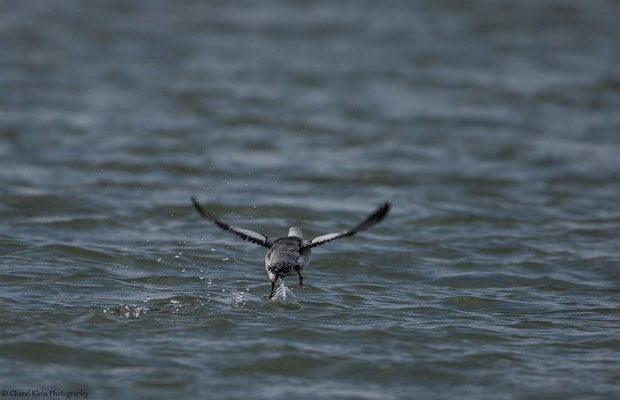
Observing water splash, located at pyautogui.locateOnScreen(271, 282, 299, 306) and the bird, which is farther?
water splash, located at pyautogui.locateOnScreen(271, 282, 299, 306)

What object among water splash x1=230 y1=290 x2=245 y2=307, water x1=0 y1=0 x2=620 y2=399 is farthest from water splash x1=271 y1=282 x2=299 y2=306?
water splash x1=230 y1=290 x2=245 y2=307

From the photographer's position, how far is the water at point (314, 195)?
956 centimetres

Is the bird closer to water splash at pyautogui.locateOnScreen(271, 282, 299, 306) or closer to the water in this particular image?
the water

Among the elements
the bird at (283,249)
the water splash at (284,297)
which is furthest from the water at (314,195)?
the bird at (283,249)

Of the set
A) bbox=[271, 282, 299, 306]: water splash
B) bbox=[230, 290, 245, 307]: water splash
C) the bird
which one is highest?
the bird

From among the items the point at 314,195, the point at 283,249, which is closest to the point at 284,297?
the point at 283,249

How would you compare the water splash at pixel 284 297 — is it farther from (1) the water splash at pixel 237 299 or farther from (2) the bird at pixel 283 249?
(2) the bird at pixel 283 249

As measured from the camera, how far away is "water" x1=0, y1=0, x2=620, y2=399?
31.4ft

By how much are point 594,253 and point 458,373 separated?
18.0 ft

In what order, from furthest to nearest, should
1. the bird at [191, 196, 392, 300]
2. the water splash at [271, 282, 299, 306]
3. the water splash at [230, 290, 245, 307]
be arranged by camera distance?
1. the water splash at [271, 282, 299, 306]
2. the water splash at [230, 290, 245, 307]
3. the bird at [191, 196, 392, 300]

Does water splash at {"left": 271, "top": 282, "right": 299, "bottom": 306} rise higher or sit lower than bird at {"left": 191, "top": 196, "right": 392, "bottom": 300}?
lower

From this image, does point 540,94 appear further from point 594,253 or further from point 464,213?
point 594,253

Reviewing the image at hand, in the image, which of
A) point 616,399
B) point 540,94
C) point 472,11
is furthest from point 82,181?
point 472,11

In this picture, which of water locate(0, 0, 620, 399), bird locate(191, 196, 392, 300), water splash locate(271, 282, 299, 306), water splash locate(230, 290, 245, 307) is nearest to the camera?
water locate(0, 0, 620, 399)
